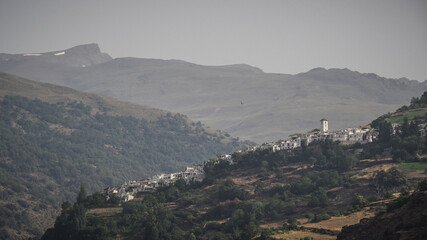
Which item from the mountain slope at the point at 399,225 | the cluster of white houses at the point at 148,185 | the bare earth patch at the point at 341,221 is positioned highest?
the mountain slope at the point at 399,225

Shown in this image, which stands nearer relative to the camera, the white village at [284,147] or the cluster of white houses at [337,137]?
the white village at [284,147]

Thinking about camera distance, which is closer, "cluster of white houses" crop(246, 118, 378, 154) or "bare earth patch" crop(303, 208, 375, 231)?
"bare earth patch" crop(303, 208, 375, 231)

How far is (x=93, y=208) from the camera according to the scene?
15050 cm

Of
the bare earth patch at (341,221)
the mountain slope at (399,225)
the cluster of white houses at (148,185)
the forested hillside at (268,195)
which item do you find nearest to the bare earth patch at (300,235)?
the bare earth patch at (341,221)

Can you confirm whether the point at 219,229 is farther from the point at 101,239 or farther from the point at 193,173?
the point at 193,173

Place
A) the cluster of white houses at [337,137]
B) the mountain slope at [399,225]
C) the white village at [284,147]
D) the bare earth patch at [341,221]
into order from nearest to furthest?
the mountain slope at [399,225], the bare earth patch at [341,221], the white village at [284,147], the cluster of white houses at [337,137]

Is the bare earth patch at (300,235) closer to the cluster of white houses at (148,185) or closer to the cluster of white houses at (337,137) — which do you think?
the cluster of white houses at (337,137)

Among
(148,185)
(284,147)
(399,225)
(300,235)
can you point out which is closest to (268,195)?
(284,147)

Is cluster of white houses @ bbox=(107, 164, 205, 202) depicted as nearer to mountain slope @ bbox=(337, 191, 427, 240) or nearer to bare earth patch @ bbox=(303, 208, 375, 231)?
bare earth patch @ bbox=(303, 208, 375, 231)

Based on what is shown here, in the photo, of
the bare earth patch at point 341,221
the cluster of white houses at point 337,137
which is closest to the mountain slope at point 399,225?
the bare earth patch at point 341,221

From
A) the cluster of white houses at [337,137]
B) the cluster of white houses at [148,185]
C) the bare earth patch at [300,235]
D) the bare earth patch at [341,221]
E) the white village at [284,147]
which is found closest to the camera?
the bare earth patch at [300,235]

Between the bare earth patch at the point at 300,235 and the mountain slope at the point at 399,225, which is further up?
the mountain slope at the point at 399,225

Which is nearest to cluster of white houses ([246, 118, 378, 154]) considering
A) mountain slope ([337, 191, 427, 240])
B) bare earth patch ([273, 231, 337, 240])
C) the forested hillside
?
the forested hillside

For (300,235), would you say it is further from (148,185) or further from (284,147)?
(148,185)
